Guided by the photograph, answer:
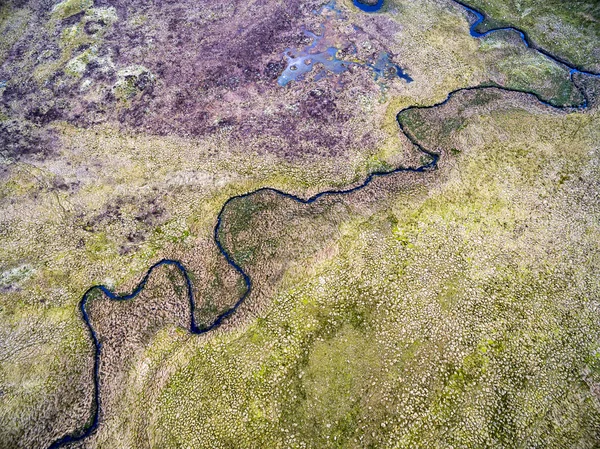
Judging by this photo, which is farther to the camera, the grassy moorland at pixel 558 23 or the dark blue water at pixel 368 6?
the dark blue water at pixel 368 6

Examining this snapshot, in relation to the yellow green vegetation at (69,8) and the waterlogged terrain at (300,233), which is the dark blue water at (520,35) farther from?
the yellow green vegetation at (69,8)

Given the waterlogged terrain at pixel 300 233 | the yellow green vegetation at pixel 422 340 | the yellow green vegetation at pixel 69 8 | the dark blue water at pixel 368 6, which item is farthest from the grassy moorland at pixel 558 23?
the yellow green vegetation at pixel 69 8

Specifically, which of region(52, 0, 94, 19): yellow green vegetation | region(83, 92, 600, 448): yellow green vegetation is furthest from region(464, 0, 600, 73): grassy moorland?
region(52, 0, 94, 19): yellow green vegetation

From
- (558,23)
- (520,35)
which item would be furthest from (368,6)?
(558,23)

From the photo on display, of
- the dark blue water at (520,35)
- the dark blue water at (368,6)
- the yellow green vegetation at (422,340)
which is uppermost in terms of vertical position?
the dark blue water at (368,6)

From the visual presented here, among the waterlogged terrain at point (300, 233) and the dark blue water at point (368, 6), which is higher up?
the dark blue water at point (368, 6)

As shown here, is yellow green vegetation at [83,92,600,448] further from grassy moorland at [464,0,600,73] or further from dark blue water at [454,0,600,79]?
grassy moorland at [464,0,600,73]

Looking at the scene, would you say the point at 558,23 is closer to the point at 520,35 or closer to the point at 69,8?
the point at 520,35

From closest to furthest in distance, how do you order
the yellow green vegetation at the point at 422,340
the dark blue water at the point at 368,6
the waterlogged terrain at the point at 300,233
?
the yellow green vegetation at the point at 422,340
the waterlogged terrain at the point at 300,233
the dark blue water at the point at 368,6

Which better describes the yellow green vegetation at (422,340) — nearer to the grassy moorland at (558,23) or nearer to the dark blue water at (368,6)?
the grassy moorland at (558,23)

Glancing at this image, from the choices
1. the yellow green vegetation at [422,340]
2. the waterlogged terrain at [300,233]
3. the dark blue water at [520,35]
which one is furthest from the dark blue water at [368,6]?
the yellow green vegetation at [422,340]

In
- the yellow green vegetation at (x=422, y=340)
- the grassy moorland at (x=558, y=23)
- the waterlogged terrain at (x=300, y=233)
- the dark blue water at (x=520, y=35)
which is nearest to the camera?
the yellow green vegetation at (x=422, y=340)
